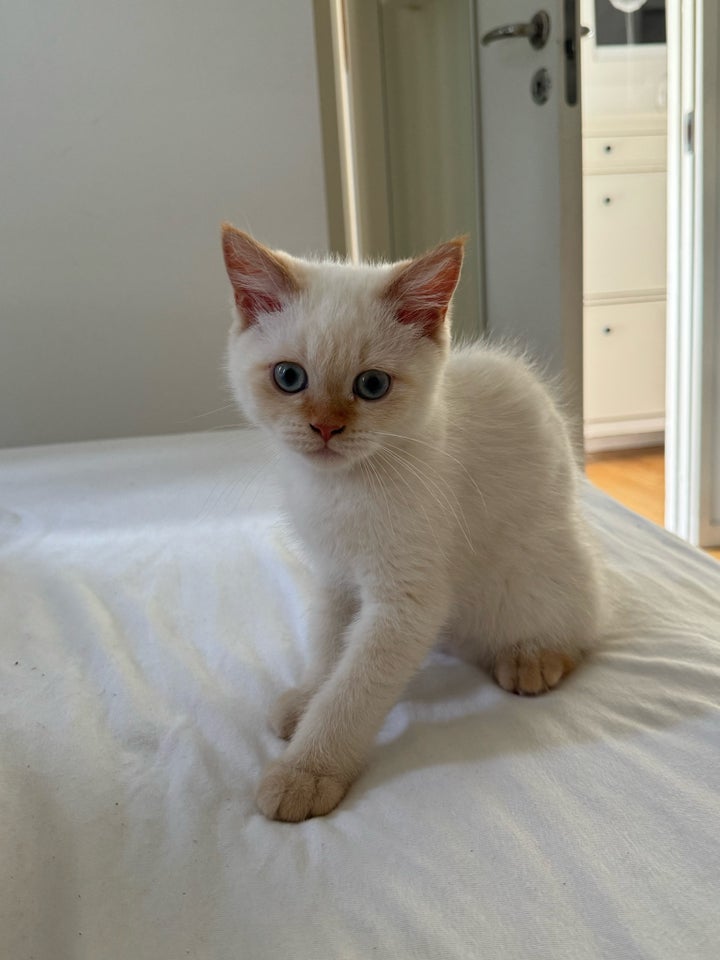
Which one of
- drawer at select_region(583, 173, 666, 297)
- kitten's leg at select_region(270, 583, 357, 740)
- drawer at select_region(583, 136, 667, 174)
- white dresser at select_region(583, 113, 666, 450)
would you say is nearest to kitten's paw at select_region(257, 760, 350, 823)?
kitten's leg at select_region(270, 583, 357, 740)

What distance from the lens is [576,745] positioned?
82cm

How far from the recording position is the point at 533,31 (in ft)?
6.66

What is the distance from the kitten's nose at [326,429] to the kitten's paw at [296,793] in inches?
14.4

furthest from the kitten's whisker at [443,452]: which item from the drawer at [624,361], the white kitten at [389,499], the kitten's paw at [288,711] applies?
the drawer at [624,361]

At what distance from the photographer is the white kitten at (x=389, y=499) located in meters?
0.88

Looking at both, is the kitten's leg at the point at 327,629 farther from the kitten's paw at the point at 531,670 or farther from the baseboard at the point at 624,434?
the baseboard at the point at 624,434

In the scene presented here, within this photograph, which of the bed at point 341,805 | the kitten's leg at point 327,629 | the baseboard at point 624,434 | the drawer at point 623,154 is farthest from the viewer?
the baseboard at point 624,434

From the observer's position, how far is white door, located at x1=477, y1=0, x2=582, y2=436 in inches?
77.8

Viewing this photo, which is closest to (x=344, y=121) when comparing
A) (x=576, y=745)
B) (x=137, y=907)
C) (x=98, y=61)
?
(x=98, y=61)

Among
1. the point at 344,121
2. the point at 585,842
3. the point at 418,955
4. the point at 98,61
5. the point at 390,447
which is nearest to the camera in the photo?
the point at 418,955

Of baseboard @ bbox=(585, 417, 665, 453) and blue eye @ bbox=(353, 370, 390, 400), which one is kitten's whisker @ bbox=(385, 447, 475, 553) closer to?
blue eye @ bbox=(353, 370, 390, 400)

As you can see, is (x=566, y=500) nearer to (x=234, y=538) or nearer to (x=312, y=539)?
(x=312, y=539)

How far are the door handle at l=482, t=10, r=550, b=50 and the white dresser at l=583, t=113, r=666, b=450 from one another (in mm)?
1630

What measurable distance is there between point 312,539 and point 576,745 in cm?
41
